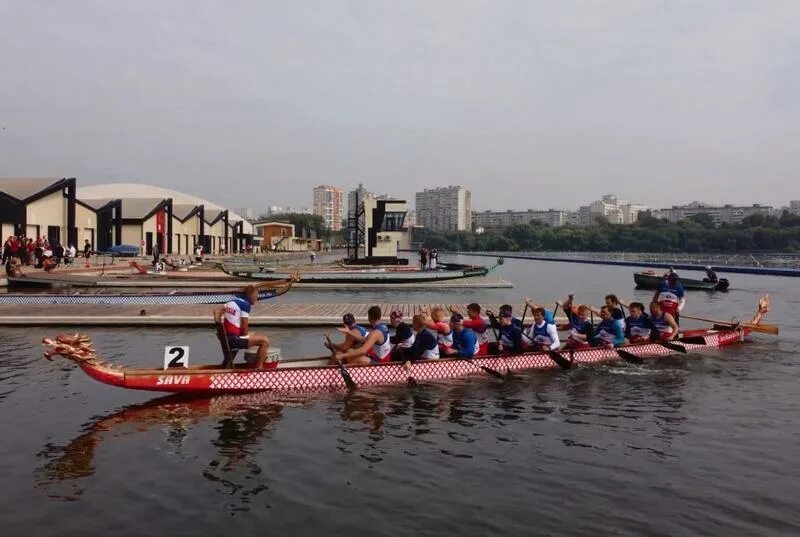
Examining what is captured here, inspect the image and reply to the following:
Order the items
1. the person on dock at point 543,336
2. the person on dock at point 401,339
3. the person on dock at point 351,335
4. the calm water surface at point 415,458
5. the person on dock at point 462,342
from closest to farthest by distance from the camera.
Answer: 1. the calm water surface at point 415,458
2. the person on dock at point 351,335
3. the person on dock at point 401,339
4. the person on dock at point 462,342
5. the person on dock at point 543,336

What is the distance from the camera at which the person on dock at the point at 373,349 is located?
15.2m

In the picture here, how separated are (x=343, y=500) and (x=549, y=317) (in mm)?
11021

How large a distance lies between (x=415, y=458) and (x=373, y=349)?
17.5 feet

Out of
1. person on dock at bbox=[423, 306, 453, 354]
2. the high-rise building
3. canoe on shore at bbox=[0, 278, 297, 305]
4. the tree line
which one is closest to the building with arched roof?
the high-rise building

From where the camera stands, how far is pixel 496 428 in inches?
485

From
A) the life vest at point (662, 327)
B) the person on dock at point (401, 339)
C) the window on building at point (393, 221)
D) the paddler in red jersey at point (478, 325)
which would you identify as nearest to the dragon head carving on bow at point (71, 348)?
the person on dock at point (401, 339)

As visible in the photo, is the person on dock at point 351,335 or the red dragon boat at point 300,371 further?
the person on dock at point 351,335

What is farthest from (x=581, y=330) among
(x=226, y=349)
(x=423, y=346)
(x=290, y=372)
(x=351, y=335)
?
(x=226, y=349)

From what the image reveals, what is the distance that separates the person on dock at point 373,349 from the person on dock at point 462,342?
176cm

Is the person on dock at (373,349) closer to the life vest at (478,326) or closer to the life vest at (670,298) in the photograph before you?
the life vest at (478,326)

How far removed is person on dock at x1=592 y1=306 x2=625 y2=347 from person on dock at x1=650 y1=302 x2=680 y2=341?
1863mm

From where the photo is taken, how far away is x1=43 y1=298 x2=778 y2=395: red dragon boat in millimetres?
12516

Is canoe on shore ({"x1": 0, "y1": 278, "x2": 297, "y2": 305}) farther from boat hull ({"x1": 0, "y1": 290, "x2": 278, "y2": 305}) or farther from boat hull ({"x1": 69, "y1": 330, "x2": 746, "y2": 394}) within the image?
boat hull ({"x1": 69, "y1": 330, "x2": 746, "y2": 394})

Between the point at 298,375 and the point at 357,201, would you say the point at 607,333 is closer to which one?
the point at 298,375
